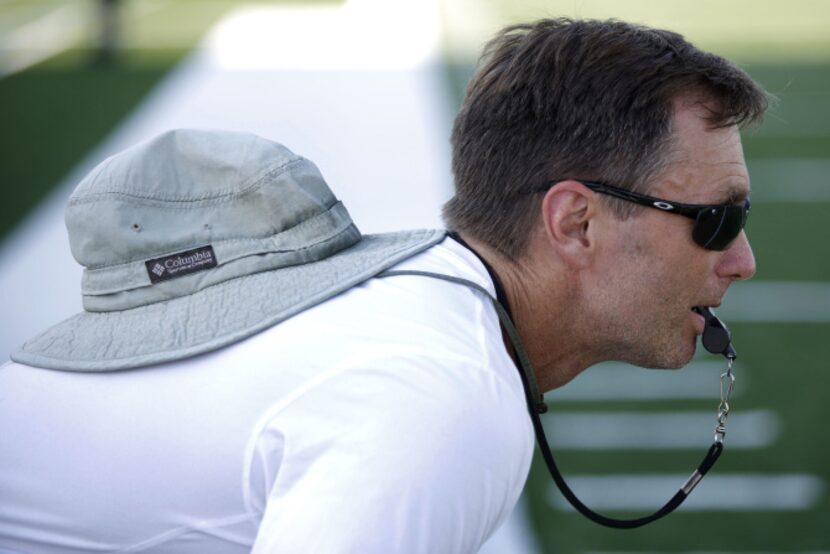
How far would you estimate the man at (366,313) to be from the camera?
1.63 meters

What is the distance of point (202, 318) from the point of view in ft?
6.19

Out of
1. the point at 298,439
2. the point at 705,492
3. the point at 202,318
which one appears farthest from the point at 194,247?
the point at 705,492

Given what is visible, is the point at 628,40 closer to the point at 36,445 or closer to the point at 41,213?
the point at 36,445

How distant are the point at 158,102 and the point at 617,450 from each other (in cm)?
484

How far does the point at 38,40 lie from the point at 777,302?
7.27m

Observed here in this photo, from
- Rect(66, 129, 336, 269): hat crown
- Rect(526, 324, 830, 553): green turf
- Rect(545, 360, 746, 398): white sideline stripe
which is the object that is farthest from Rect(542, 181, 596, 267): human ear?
Rect(545, 360, 746, 398): white sideline stripe

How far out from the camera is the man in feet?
5.36

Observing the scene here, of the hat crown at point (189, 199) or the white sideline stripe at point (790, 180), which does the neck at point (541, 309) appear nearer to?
the hat crown at point (189, 199)

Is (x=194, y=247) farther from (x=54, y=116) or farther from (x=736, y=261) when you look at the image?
(x=54, y=116)

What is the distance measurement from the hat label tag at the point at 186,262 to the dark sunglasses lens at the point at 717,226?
2.68ft

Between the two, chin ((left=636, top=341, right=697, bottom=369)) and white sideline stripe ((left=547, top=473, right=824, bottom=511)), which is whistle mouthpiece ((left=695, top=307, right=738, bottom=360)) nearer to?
chin ((left=636, top=341, right=697, bottom=369))

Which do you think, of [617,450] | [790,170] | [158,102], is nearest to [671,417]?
[617,450]

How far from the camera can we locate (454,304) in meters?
1.87

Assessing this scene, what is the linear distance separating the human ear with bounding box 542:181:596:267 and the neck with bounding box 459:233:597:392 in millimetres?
49
